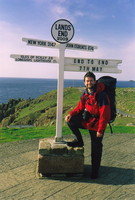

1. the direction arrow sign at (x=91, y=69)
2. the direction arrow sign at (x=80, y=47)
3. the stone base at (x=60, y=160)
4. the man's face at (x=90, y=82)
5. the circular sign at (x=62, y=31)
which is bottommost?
the stone base at (x=60, y=160)

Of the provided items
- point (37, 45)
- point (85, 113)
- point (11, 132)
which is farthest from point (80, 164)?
point (11, 132)

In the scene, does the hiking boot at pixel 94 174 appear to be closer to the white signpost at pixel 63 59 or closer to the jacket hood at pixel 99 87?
the white signpost at pixel 63 59

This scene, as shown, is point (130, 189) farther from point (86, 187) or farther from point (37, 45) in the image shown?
point (37, 45)

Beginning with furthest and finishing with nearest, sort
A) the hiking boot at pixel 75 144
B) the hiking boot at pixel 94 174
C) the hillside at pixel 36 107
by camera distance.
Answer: the hillside at pixel 36 107, the hiking boot at pixel 75 144, the hiking boot at pixel 94 174

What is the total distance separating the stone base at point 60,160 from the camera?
483 cm

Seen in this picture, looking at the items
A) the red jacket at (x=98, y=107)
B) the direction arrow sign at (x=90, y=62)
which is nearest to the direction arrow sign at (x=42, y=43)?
the direction arrow sign at (x=90, y=62)

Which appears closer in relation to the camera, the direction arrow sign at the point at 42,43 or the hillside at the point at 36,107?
the direction arrow sign at the point at 42,43

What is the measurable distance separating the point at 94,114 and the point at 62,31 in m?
1.71

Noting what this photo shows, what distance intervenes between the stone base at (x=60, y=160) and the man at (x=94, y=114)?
29 cm

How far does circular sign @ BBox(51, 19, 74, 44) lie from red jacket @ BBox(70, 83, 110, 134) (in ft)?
3.73

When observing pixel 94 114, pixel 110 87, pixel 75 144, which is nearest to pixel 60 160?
pixel 75 144

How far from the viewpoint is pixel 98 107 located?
4680 mm

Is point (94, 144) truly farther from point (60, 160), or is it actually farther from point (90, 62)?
point (90, 62)

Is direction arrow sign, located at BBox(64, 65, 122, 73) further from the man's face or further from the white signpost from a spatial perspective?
the man's face
